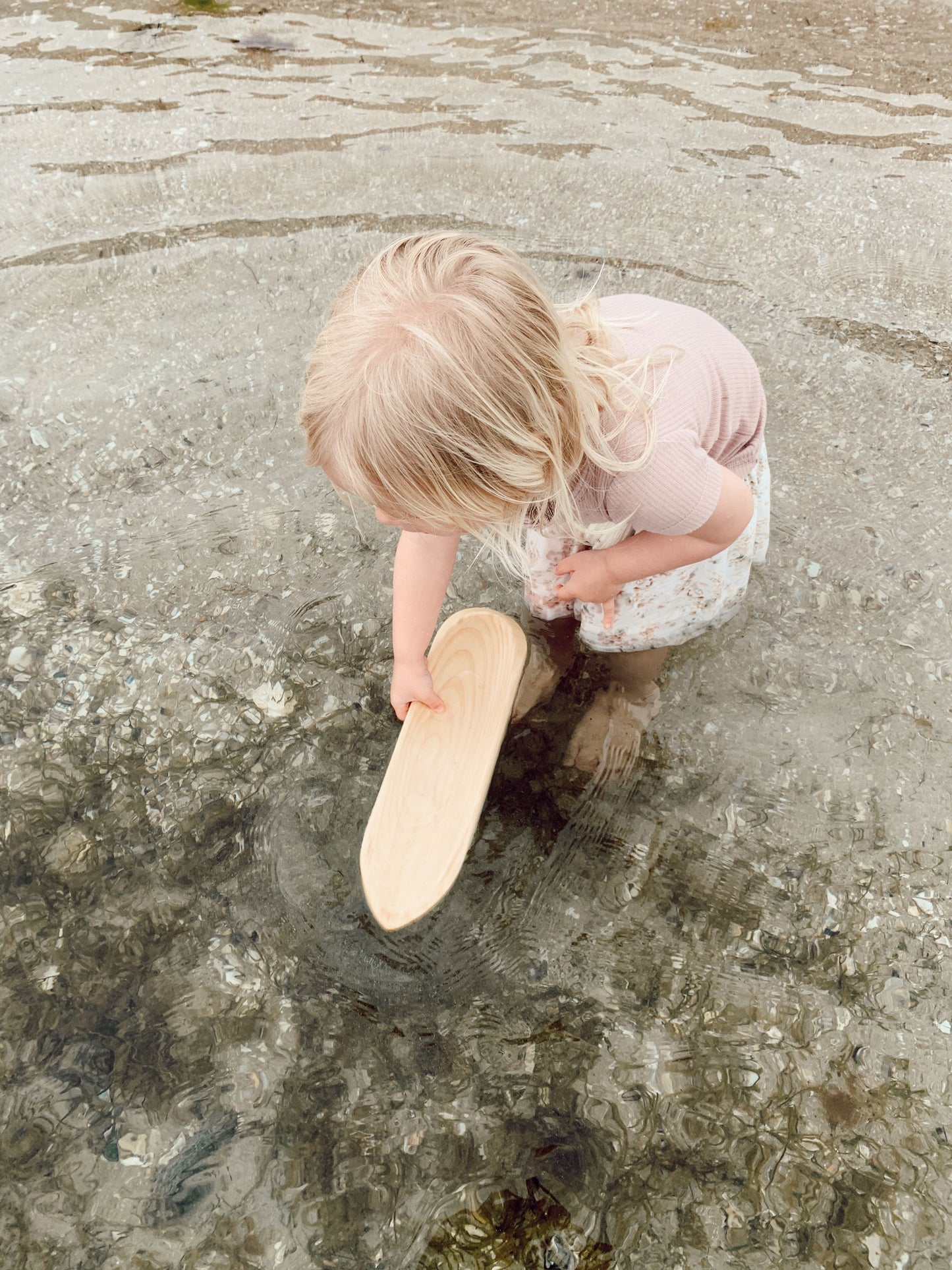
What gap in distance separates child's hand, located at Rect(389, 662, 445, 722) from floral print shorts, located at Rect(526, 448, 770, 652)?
0.32 meters

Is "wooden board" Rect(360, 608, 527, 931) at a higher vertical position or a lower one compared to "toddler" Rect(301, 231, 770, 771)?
lower

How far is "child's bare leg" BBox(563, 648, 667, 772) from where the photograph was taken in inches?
73.7

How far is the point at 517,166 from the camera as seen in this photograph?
2670mm

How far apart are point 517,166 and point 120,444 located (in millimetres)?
1529

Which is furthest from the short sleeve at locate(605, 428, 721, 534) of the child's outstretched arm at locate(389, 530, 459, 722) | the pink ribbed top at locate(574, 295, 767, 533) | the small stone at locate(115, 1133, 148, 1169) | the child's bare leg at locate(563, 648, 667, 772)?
the small stone at locate(115, 1133, 148, 1169)

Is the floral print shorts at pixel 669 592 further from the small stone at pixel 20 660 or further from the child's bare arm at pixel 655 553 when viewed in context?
the small stone at pixel 20 660

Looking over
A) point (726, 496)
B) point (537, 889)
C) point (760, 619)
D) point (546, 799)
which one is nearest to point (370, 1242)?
point (537, 889)

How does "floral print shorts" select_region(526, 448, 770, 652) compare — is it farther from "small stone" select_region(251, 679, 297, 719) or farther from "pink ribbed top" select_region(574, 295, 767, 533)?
"small stone" select_region(251, 679, 297, 719)

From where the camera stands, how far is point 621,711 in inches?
75.5

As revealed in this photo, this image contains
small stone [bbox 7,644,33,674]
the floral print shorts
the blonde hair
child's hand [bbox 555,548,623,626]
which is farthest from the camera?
→ small stone [bbox 7,644,33,674]

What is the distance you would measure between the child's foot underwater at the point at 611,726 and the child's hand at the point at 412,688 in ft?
1.05

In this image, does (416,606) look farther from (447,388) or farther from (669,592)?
(447,388)

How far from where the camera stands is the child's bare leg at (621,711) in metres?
1.87

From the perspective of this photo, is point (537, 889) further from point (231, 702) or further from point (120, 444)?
point (120, 444)
